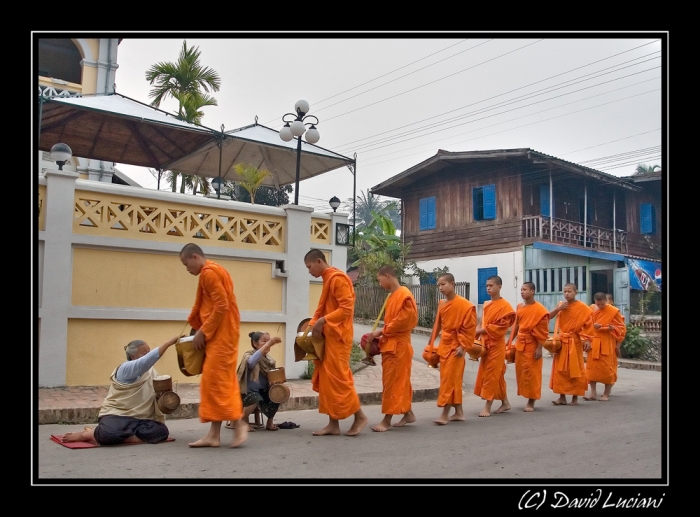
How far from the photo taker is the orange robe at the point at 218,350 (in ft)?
19.9

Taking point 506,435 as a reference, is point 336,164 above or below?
above

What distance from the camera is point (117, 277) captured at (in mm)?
9570

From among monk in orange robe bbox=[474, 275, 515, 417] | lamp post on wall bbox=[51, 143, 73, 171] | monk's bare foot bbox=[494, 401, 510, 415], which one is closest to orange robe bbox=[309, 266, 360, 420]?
monk in orange robe bbox=[474, 275, 515, 417]

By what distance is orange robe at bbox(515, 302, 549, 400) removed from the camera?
925 centimetres

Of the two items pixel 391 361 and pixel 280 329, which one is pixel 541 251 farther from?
pixel 391 361

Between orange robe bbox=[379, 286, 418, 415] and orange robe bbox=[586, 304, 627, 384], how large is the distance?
430 cm

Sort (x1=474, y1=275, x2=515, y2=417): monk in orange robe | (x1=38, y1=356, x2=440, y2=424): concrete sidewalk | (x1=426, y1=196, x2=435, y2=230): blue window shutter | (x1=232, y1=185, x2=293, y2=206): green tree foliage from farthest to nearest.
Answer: (x1=232, y1=185, x2=293, y2=206): green tree foliage
(x1=426, y1=196, x2=435, y2=230): blue window shutter
(x1=474, y1=275, x2=515, y2=417): monk in orange robe
(x1=38, y1=356, x2=440, y2=424): concrete sidewalk

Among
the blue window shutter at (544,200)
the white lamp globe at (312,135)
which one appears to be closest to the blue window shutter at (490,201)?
the blue window shutter at (544,200)

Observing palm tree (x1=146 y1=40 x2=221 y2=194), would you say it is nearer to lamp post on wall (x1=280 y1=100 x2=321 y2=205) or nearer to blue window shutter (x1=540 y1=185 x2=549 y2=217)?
lamp post on wall (x1=280 y1=100 x2=321 y2=205)

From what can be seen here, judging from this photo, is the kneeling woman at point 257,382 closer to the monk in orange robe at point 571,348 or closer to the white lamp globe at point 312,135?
the monk in orange robe at point 571,348

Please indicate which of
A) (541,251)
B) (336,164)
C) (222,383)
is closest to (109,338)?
(222,383)

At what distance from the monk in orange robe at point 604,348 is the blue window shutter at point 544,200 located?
39.8 feet

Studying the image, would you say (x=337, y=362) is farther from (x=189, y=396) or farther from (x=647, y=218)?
(x=647, y=218)
